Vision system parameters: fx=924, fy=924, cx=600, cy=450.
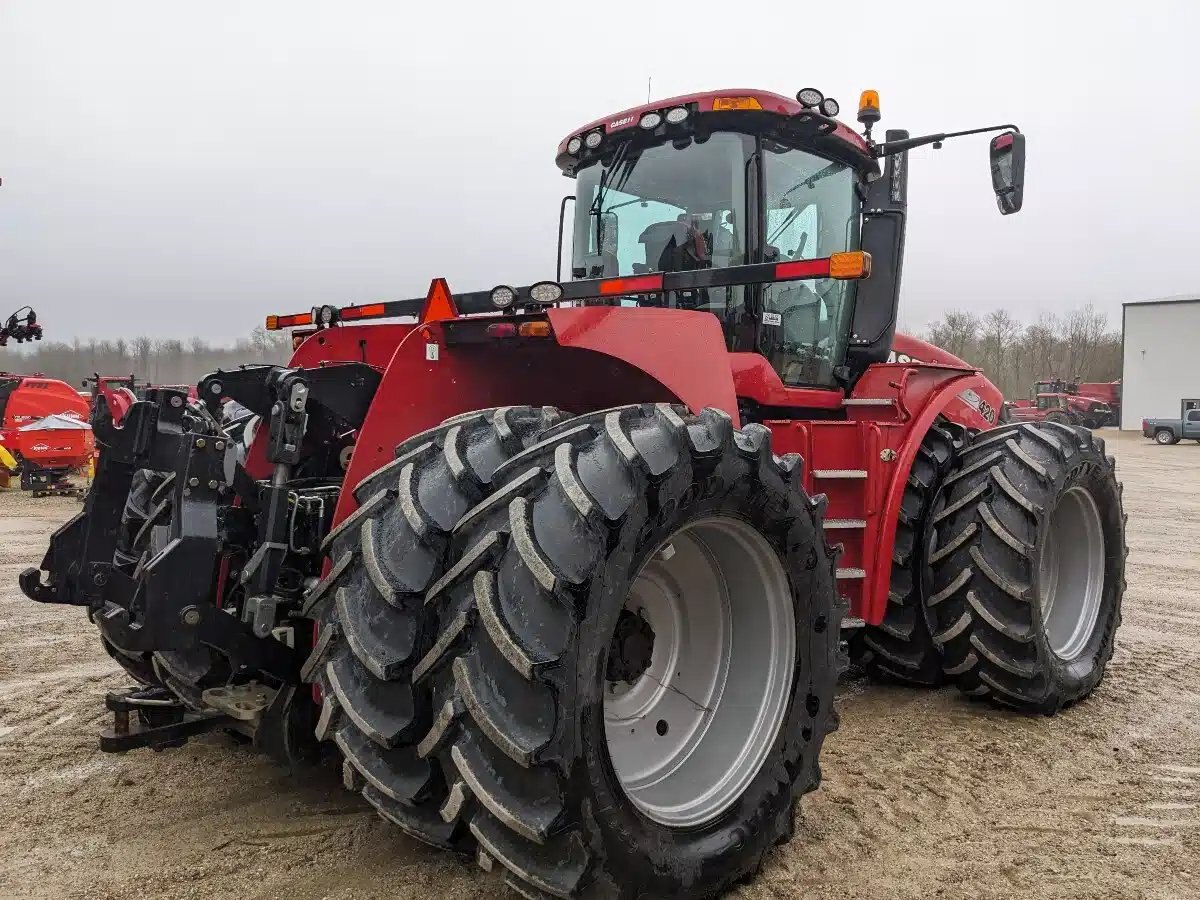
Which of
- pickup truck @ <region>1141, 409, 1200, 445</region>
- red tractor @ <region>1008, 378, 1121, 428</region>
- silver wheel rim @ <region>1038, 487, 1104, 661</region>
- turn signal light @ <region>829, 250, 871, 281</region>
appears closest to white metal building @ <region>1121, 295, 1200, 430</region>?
red tractor @ <region>1008, 378, 1121, 428</region>

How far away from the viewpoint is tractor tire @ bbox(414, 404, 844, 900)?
215 centimetres

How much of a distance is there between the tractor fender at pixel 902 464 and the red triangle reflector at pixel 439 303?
2.19m

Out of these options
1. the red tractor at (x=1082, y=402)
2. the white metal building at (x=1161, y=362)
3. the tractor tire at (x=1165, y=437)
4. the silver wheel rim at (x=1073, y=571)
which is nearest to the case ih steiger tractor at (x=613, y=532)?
the silver wheel rim at (x=1073, y=571)

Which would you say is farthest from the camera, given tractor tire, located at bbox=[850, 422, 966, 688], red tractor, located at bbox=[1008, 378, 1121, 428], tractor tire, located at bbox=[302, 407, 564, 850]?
red tractor, located at bbox=[1008, 378, 1121, 428]

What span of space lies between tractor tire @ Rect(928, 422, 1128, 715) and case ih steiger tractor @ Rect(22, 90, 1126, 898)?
2 cm

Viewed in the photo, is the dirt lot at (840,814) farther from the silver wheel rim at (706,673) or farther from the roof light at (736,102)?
the roof light at (736,102)

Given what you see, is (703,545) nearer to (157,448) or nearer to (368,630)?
(368,630)

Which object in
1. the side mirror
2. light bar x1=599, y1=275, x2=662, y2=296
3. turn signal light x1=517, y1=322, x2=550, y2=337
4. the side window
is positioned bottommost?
turn signal light x1=517, y1=322, x2=550, y2=337

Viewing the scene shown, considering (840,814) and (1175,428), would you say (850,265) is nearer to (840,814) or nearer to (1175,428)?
(840,814)

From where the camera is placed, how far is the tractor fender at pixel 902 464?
13.3 ft

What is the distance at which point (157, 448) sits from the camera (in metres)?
2.78

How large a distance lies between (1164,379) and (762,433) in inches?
2026

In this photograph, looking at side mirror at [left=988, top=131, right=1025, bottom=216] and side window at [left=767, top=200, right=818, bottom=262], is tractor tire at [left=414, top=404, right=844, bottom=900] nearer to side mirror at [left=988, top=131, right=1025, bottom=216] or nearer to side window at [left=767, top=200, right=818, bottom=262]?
side window at [left=767, top=200, right=818, bottom=262]

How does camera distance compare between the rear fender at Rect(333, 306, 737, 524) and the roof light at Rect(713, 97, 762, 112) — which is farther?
the roof light at Rect(713, 97, 762, 112)
